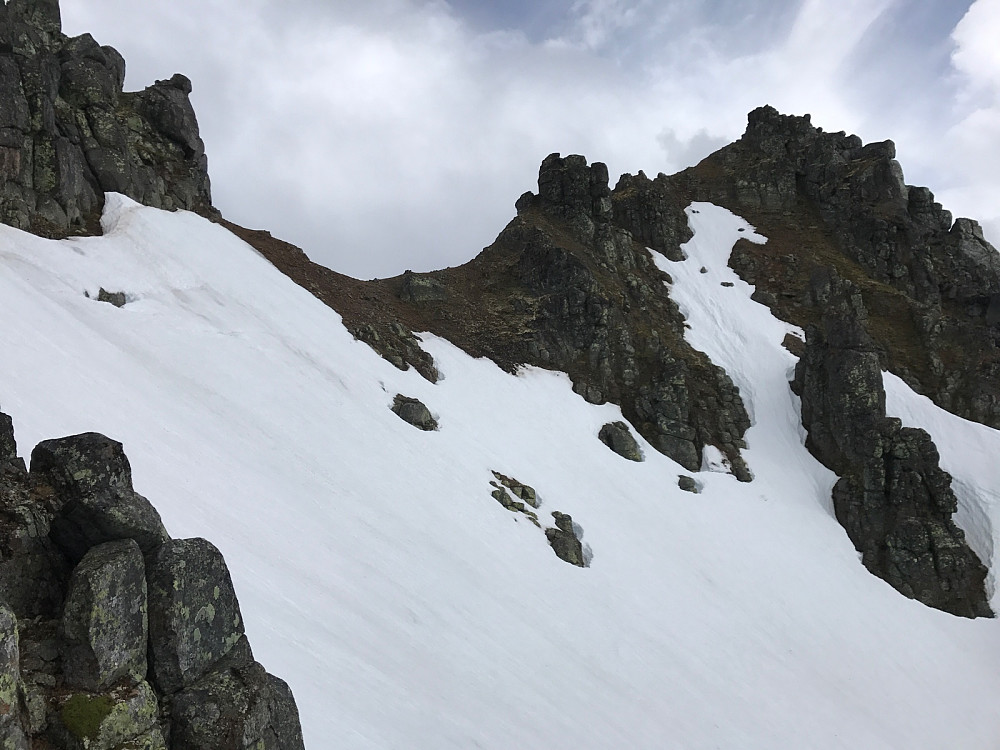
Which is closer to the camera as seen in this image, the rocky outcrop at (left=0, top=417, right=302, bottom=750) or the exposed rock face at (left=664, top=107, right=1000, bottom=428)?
the rocky outcrop at (left=0, top=417, right=302, bottom=750)

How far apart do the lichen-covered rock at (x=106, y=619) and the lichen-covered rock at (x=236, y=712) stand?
81 centimetres

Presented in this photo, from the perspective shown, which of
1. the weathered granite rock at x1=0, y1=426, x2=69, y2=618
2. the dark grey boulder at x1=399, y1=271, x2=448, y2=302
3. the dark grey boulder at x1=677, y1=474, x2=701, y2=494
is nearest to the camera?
the weathered granite rock at x1=0, y1=426, x2=69, y2=618

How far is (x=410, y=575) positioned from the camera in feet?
62.0

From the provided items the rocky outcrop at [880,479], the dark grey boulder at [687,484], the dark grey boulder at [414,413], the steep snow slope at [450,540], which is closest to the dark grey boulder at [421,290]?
the steep snow slope at [450,540]

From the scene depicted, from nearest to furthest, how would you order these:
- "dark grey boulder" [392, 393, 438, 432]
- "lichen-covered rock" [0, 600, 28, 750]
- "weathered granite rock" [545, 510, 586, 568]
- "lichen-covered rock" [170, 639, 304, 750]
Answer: "lichen-covered rock" [0, 600, 28, 750]
"lichen-covered rock" [170, 639, 304, 750]
"weathered granite rock" [545, 510, 586, 568]
"dark grey boulder" [392, 393, 438, 432]

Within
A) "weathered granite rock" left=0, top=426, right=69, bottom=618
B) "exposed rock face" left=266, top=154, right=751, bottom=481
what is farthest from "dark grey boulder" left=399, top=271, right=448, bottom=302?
"weathered granite rock" left=0, top=426, right=69, bottom=618

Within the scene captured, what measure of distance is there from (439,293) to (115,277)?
25.3 metres

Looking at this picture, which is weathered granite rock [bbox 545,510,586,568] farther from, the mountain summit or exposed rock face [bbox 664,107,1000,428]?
exposed rock face [bbox 664,107,1000,428]

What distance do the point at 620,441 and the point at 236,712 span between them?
33.5 metres

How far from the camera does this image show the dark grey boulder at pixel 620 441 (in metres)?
38.9

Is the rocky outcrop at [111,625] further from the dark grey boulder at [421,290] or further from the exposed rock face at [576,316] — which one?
the dark grey boulder at [421,290]

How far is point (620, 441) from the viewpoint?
39.2 m

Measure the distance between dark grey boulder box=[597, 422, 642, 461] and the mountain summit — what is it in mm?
381

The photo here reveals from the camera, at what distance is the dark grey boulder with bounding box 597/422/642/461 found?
38875 mm
